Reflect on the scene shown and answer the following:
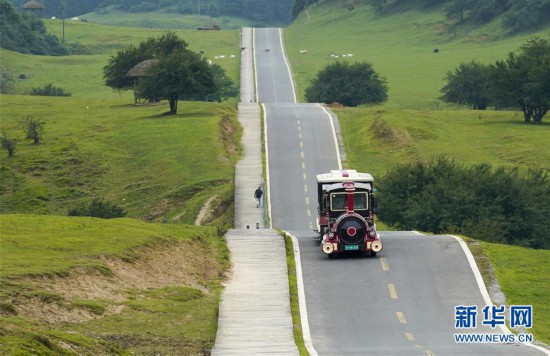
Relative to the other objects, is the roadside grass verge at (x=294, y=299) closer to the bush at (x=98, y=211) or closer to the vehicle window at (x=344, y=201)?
the vehicle window at (x=344, y=201)

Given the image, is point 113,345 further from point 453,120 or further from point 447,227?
point 453,120

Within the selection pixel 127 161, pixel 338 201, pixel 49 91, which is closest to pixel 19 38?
pixel 49 91

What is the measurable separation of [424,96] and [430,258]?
101 meters

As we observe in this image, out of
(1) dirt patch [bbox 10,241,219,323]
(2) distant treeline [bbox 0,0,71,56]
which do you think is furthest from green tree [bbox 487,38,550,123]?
(2) distant treeline [bbox 0,0,71,56]

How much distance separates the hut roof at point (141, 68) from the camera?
380 feet

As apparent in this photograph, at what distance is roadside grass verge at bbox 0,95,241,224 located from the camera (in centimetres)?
8206

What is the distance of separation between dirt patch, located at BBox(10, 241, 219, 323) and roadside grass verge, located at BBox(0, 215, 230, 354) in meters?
0.04

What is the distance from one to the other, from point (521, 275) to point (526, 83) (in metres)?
64.6

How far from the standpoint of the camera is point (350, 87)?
136500mm

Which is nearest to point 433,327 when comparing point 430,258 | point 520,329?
point 520,329

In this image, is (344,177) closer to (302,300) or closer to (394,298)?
(394,298)

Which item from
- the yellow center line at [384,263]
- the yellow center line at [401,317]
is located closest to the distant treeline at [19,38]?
the yellow center line at [384,263]

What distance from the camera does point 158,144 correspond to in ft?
313

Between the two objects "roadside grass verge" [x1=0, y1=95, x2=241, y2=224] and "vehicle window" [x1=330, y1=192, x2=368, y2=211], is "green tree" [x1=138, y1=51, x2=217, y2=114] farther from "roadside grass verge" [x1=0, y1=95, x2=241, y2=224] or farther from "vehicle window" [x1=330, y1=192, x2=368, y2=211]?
"vehicle window" [x1=330, y1=192, x2=368, y2=211]
